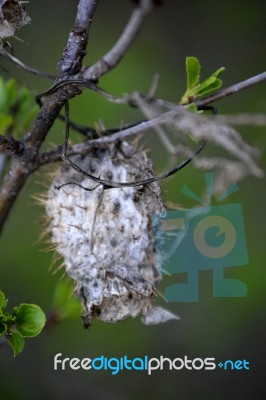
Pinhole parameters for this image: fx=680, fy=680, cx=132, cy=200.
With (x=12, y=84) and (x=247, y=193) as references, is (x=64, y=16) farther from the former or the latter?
(x=12, y=84)

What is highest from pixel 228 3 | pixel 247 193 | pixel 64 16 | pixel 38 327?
pixel 228 3

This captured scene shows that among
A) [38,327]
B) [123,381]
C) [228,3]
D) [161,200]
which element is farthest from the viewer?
[228,3]

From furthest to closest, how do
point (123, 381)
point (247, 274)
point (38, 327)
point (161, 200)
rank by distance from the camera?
point (123, 381), point (247, 274), point (161, 200), point (38, 327)

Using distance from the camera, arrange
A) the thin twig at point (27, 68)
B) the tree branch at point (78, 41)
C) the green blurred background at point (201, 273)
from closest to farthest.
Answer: the tree branch at point (78, 41) < the thin twig at point (27, 68) < the green blurred background at point (201, 273)

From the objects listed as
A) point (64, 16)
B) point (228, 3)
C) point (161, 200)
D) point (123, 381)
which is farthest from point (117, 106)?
point (161, 200)

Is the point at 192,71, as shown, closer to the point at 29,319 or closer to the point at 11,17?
the point at 11,17

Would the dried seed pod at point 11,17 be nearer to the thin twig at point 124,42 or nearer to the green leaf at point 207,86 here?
the thin twig at point 124,42

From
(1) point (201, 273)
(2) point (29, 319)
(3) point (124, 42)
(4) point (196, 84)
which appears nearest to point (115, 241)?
(2) point (29, 319)

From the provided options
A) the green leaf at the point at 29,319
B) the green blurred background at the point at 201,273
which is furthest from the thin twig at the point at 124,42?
the green blurred background at the point at 201,273
